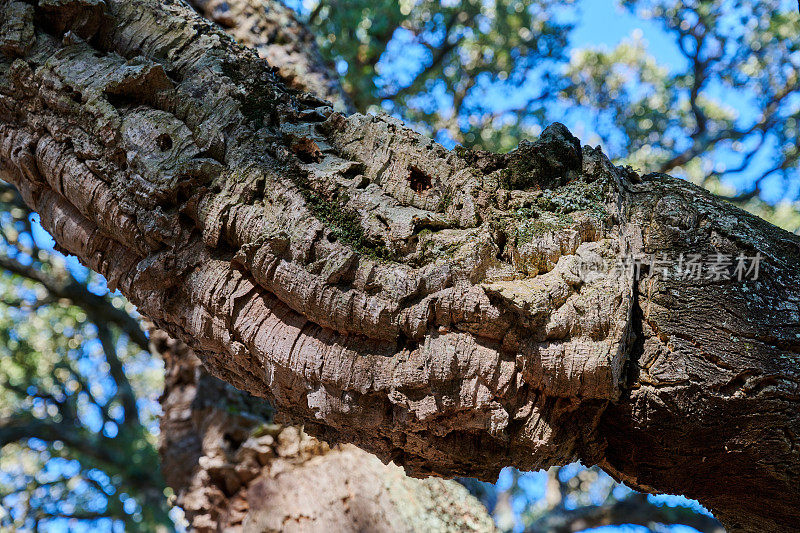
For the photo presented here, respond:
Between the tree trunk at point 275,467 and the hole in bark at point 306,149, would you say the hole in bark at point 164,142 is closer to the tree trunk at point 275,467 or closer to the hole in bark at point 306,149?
the hole in bark at point 306,149

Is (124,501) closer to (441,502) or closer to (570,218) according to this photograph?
(441,502)

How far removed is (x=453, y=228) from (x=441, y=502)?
6.97 ft

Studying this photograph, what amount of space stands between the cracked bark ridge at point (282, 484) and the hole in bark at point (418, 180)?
1951mm

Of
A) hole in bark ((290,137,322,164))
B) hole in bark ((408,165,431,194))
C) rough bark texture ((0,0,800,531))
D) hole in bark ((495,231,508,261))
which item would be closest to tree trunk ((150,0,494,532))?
rough bark texture ((0,0,800,531))

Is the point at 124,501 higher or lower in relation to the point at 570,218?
lower

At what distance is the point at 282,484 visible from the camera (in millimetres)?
3314

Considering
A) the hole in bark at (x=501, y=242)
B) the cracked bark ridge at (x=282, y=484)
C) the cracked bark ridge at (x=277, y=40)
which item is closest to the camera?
the hole in bark at (x=501, y=242)

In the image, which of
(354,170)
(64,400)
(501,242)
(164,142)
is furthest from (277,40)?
(64,400)

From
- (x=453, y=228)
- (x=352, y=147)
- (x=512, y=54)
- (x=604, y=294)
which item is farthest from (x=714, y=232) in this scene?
(x=512, y=54)

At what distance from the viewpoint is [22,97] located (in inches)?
91.9

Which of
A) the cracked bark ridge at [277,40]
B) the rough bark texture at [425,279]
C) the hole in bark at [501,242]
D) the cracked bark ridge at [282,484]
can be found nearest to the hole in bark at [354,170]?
the rough bark texture at [425,279]

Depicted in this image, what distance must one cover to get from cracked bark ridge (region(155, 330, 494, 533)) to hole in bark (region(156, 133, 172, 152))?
203 cm

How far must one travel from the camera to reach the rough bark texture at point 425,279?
1713 millimetres

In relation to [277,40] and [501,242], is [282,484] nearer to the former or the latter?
[501,242]
